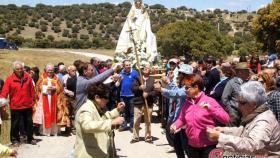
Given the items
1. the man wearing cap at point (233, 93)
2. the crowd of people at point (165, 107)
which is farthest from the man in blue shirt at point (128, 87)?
the man wearing cap at point (233, 93)

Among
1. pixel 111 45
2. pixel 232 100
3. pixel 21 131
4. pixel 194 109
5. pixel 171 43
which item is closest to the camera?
pixel 194 109

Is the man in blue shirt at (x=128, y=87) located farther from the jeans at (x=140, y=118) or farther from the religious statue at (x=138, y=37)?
the religious statue at (x=138, y=37)

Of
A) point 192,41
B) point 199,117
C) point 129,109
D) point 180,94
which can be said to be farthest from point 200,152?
point 192,41

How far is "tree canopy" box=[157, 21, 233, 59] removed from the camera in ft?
99.1

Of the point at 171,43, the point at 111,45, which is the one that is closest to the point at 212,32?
the point at 171,43

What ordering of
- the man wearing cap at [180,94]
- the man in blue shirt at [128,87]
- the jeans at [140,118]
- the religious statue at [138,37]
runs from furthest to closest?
the religious statue at [138,37], the man in blue shirt at [128,87], the jeans at [140,118], the man wearing cap at [180,94]

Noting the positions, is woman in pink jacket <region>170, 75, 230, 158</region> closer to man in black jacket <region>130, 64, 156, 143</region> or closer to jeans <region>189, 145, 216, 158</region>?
jeans <region>189, 145, 216, 158</region>

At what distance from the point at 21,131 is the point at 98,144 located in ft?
20.2

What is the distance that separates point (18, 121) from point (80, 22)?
7035 cm

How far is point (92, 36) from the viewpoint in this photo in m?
74.4

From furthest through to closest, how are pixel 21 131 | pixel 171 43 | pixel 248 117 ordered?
1. pixel 171 43
2. pixel 21 131
3. pixel 248 117

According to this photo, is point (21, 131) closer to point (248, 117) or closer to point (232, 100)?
point (232, 100)

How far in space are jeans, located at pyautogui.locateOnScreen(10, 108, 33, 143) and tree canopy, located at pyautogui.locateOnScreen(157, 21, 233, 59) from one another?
18616mm

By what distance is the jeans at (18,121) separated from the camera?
11758 millimetres
